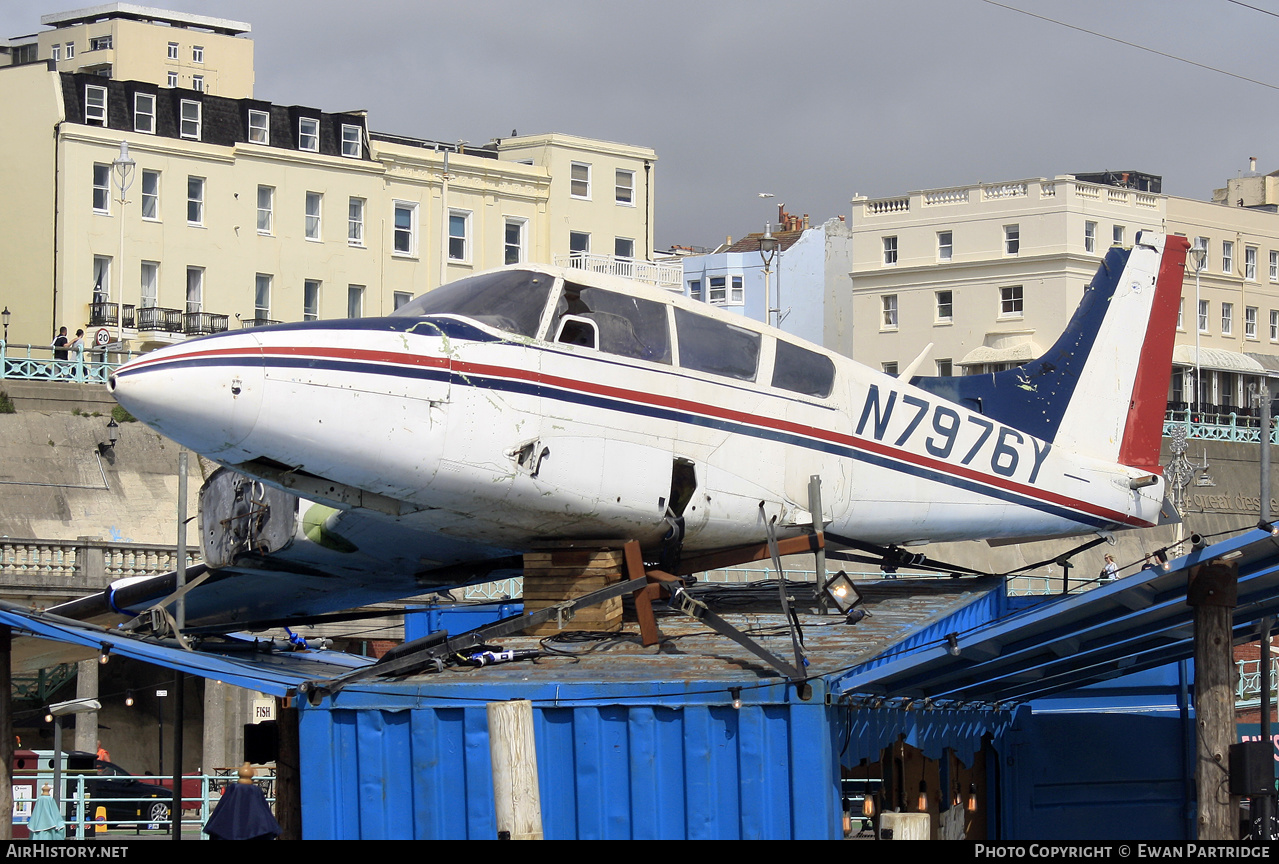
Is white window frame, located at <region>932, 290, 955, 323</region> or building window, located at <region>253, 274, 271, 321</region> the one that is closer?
building window, located at <region>253, 274, 271, 321</region>

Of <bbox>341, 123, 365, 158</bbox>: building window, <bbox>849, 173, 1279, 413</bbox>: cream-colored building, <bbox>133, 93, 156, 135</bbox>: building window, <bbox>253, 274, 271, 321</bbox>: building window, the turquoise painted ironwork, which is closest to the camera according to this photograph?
the turquoise painted ironwork

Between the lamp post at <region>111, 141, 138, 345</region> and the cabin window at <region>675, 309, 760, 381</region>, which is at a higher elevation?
the lamp post at <region>111, 141, 138, 345</region>

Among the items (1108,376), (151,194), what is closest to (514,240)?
(151,194)

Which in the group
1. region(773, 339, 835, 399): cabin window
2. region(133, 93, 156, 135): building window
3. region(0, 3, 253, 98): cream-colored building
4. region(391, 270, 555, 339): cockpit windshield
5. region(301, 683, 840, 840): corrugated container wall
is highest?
region(0, 3, 253, 98): cream-colored building

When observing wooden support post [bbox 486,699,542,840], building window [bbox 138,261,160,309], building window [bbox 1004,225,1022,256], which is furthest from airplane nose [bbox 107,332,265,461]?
building window [bbox 1004,225,1022,256]

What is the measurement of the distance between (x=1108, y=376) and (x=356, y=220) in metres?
43.0

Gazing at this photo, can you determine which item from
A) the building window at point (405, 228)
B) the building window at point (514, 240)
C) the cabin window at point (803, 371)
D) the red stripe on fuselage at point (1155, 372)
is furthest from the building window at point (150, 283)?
the cabin window at point (803, 371)

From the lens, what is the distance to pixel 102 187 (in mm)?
52406

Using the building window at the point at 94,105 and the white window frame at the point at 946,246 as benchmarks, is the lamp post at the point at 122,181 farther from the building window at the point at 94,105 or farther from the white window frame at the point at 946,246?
the white window frame at the point at 946,246

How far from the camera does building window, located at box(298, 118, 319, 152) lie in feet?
187

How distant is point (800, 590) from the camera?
15.8 metres

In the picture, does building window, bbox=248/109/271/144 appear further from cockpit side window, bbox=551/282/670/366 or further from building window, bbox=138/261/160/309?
cockpit side window, bbox=551/282/670/366

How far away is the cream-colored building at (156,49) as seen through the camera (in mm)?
68000

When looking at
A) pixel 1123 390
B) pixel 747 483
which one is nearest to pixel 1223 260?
pixel 1123 390
